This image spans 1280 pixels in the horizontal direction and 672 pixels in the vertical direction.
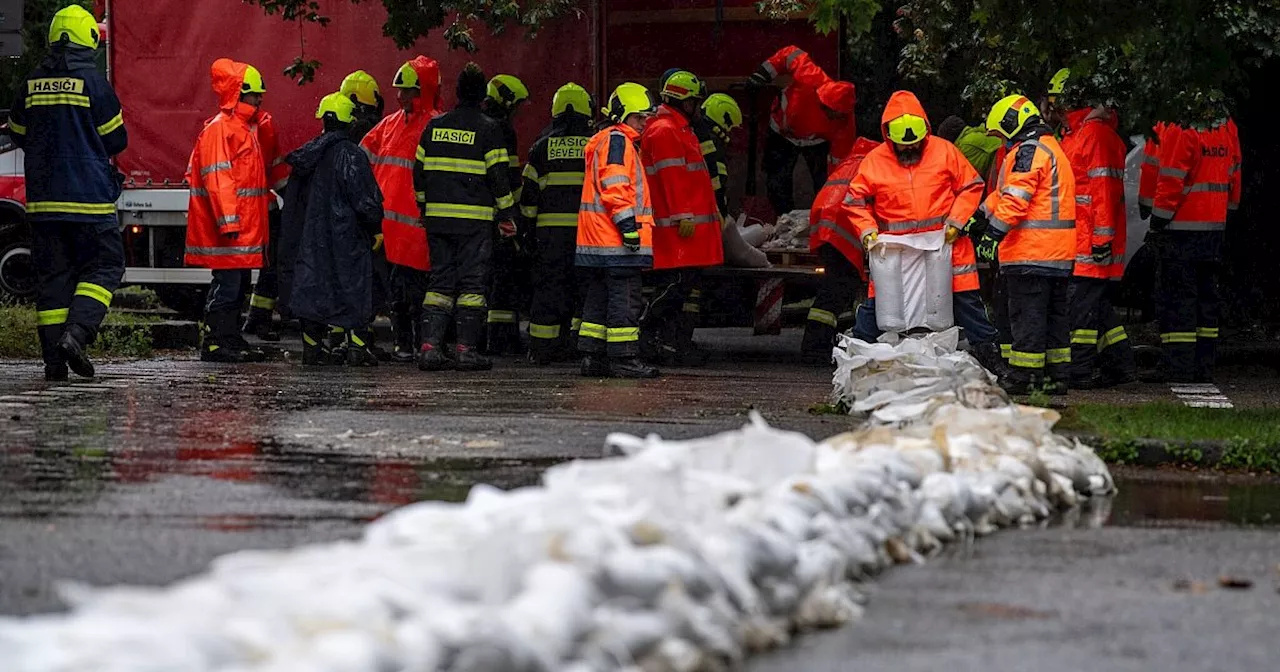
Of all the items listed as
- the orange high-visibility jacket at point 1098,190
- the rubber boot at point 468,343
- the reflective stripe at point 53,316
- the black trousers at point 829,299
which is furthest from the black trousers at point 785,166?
the reflective stripe at point 53,316

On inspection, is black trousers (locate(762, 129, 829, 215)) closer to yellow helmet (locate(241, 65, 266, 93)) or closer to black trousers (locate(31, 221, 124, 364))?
yellow helmet (locate(241, 65, 266, 93))

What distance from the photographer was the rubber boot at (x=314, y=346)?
527 inches

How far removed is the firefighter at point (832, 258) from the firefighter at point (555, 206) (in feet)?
5.55

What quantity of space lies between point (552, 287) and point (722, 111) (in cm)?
186

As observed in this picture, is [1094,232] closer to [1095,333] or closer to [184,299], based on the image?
[1095,333]

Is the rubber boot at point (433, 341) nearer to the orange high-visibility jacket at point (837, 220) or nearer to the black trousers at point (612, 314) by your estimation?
the black trousers at point (612, 314)

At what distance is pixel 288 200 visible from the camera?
13602mm

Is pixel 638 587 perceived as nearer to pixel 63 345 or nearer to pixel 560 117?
pixel 63 345

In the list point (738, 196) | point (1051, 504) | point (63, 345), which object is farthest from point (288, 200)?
point (1051, 504)

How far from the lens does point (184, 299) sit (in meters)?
17.1

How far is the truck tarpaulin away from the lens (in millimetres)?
15523

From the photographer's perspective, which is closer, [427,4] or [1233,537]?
[1233,537]

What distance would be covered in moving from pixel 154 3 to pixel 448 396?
6436mm

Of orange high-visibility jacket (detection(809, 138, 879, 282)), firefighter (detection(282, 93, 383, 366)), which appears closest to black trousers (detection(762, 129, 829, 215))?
orange high-visibility jacket (detection(809, 138, 879, 282))
